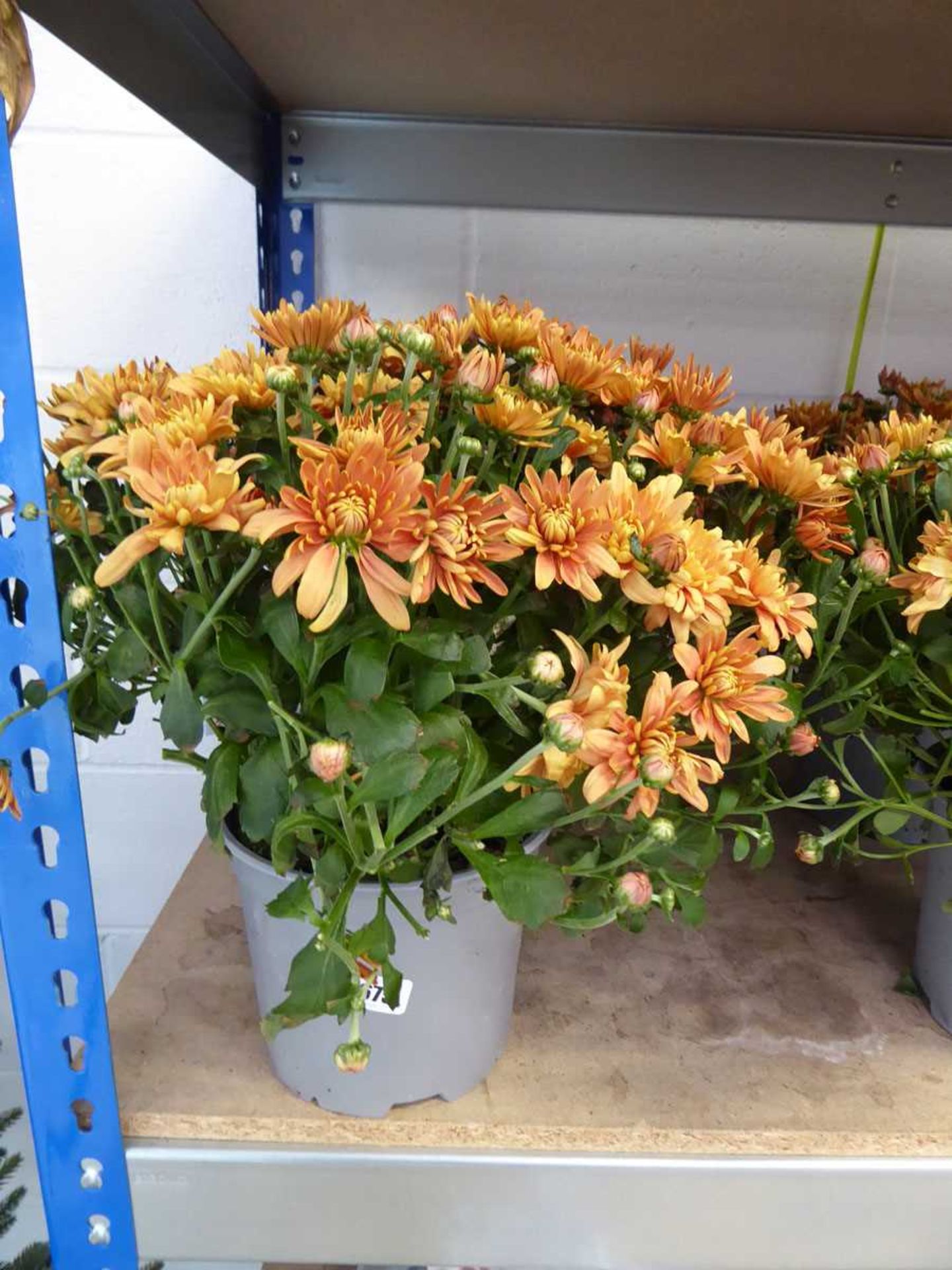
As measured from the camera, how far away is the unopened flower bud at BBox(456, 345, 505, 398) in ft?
1.13

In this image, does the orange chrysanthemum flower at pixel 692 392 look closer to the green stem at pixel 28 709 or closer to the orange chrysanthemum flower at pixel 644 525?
the orange chrysanthemum flower at pixel 644 525

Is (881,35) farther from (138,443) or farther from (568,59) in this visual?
(138,443)

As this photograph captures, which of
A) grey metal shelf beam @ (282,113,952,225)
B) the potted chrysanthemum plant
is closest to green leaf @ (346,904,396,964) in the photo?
the potted chrysanthemum plant

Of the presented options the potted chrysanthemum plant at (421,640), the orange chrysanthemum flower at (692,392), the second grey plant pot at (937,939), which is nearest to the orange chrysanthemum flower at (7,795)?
the potted chrysanthemum plant at (421,640)

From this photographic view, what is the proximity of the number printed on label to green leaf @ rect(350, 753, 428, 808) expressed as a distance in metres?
0.12

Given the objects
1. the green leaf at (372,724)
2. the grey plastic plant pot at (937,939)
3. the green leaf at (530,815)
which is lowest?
the grey plastic plant pot at (937,939)

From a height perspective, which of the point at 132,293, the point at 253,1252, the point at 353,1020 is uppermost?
the point at 132,293

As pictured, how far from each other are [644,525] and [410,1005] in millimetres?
224

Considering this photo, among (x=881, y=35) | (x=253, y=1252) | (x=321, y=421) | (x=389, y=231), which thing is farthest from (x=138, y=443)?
(x=389, y=231)

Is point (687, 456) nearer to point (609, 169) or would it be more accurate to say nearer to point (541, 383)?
point (541, 383)

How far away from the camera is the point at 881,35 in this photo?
0.50 metres

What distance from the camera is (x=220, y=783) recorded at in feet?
1.11

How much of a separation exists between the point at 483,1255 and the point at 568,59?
2.10ft

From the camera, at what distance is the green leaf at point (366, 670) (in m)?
0.30
